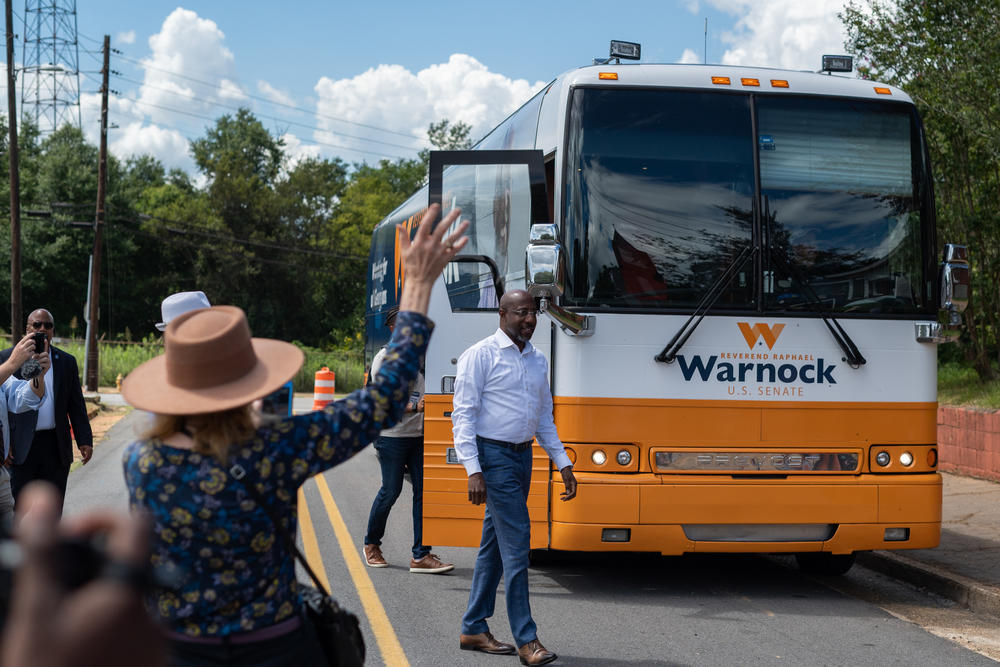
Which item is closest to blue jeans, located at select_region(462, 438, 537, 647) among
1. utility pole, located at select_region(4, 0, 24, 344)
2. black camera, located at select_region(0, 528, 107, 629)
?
black camera, located at select_region(0, 528, 107, 629)

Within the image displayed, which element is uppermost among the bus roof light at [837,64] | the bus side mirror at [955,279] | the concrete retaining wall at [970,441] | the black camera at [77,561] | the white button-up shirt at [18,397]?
the bus roof light at [837,64]

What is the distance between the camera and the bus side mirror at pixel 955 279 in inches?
299

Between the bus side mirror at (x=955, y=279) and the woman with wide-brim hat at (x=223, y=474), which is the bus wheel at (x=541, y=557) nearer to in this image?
the bus side mirror at (x=955, y=279)

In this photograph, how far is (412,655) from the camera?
6.18m

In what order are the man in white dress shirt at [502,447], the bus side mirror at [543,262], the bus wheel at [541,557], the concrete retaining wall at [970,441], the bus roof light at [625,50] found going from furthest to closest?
the concrete retaining wall at [970,441], the bus wheel at [541,557], the bus roof light at [625,50], the bus side mirror at [543,262], the man in white dress shirt at [502,447]

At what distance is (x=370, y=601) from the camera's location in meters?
7.54

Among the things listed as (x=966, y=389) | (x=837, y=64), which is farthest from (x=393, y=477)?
(x=966, y=389)

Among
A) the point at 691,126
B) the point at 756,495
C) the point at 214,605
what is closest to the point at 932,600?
the point at 756,495

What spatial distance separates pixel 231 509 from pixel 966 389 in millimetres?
15682

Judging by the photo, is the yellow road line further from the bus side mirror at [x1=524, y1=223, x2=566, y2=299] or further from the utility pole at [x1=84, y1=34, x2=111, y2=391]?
the utility pole at [x1=84, y1=34, x2=111, y2=391]

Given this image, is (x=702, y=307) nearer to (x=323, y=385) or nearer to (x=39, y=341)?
(x=39, y=341)

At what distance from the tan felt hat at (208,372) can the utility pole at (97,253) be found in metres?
34.0

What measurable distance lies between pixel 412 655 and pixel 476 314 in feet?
8.74

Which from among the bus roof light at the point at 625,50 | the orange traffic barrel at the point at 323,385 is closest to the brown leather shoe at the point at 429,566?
the bus roof light at the point at 625,50
